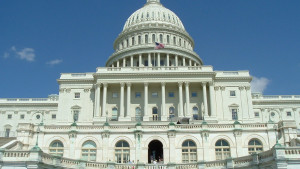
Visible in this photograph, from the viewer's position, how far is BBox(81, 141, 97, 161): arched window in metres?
45.0

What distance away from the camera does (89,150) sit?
45.3 meters

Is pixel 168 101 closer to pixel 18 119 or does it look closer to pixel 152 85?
pixel 152 85

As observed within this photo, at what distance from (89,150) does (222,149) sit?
1636 cm

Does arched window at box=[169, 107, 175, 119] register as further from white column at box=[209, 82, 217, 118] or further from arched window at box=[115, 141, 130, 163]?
arched window at box=[115, 141, 130, 163]

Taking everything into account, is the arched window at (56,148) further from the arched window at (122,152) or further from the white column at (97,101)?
the white column at (97,101)

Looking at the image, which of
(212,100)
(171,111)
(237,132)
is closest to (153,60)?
(171,111)

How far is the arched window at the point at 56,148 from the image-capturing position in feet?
149

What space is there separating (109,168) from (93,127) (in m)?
9.96

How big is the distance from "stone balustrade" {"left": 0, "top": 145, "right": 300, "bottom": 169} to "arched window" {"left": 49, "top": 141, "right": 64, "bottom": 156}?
948 cm

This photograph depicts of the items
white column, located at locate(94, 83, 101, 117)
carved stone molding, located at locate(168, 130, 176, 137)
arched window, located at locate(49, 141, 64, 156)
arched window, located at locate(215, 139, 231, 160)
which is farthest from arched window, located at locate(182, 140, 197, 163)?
white column, located at locate(94, 83, 101, 117)

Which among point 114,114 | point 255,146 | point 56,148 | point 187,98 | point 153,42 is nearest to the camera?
point 255,146

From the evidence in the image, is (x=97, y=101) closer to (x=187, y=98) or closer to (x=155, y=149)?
(x=187, y=98)

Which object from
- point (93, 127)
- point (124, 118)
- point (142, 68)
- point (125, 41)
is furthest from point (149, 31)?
point (93, 127)

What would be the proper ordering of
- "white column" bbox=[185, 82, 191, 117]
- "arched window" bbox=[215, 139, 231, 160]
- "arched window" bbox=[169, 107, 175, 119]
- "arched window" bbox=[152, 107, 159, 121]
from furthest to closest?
"arched window" bbox=[169, 107, 175, 119]
"arched window" bbox=[152, 107, 159, 121]
"white column" bbox=[185, 82, 191, 117]
"arched window" bbox=[215, 139, 231, 160]
